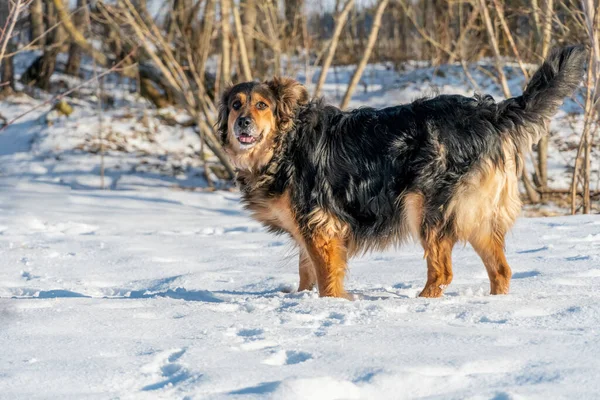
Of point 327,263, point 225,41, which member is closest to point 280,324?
point 327,263

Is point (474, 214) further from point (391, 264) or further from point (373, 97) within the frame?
point (373, 97)

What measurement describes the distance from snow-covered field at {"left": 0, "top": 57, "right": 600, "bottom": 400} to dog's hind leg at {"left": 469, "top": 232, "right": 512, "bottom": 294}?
12cm

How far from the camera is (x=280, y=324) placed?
3.67 meters

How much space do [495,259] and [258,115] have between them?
1789 mm

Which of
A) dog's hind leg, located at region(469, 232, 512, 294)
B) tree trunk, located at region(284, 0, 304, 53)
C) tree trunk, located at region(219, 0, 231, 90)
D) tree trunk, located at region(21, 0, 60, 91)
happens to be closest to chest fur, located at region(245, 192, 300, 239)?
dog's hind leg, located at region(469, 232, 512, 294)

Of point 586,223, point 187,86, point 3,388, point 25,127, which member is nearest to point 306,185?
point 3,388

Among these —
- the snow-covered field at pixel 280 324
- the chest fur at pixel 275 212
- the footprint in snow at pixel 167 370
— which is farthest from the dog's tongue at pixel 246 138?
the footprint in snow at pixel 167 370

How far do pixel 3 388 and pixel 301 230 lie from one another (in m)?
2.33

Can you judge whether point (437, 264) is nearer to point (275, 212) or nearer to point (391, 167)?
point (391, 167)

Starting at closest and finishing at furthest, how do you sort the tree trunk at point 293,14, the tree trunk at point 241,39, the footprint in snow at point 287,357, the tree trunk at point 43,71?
the footprint in snow at point 287,357, the tree trunk at point 241,39, the tree trunk at point 293,14, the tree trunk at point 43,71

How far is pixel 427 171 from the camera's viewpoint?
4.61 m

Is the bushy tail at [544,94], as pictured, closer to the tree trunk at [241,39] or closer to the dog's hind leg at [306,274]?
the dog's hind leg at [306,274]

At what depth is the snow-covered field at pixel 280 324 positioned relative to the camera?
109 inches

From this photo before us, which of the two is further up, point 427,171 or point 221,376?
point 427,171
